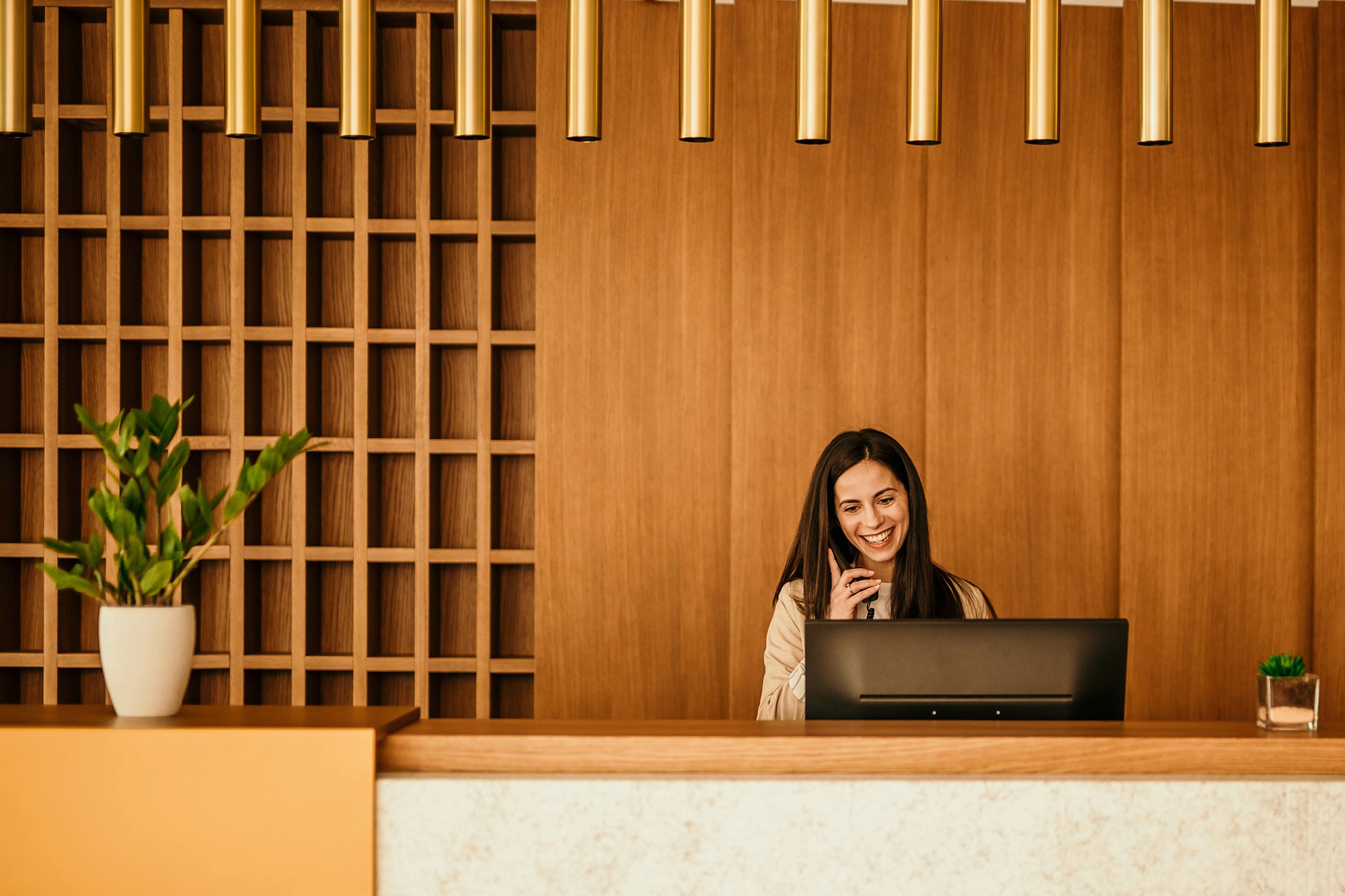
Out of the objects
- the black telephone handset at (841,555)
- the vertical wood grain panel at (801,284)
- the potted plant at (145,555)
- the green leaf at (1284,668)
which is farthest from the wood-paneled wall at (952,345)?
the potted plant at (145,555)

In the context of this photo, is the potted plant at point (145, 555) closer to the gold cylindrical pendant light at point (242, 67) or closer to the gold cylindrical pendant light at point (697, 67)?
the gold cylindrical pendant light at point (242, 67)

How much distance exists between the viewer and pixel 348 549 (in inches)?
126

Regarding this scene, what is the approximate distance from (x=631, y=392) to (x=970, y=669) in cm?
176

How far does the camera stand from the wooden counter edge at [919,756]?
1.31m

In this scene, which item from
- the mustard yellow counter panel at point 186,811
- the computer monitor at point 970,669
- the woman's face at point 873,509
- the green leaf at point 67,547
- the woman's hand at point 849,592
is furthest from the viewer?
the woman's face at point 873,509

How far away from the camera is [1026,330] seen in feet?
10.3

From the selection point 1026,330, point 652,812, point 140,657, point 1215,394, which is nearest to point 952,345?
point 1026,330

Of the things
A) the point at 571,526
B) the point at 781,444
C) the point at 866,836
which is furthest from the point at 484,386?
the point at 866,836

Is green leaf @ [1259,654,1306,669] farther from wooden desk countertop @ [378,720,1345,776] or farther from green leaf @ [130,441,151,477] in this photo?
green leaf @ [130,441,151,477]

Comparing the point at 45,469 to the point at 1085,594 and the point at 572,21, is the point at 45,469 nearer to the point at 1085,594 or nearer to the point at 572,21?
the point at 572,21

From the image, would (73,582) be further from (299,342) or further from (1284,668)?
(299,342)

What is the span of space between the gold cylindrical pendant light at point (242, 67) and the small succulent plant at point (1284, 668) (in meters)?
1.54

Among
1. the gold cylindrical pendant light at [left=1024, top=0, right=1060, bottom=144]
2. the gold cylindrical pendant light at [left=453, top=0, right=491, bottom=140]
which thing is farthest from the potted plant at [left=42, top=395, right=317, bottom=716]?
the gold cylindrical pendant light at [left=1024, top=0, right=1060, bottom=144]

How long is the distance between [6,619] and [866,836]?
306cm
